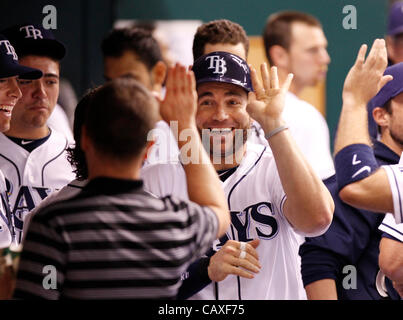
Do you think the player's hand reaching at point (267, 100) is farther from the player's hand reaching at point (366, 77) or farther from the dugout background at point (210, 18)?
the dugout background at point (210, 18)

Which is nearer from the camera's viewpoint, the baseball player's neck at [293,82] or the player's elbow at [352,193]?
the player's elbow at [352,193]

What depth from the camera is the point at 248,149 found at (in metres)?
2.41

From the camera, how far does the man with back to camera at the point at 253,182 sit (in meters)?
2.00

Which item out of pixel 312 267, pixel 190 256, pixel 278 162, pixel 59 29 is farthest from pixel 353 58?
pixel 190 256

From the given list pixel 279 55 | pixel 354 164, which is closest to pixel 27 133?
pixel 354 164

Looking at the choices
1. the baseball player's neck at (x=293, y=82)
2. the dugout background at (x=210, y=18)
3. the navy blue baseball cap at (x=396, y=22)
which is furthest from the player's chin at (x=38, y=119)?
the dugout background at (x=210, y=18)

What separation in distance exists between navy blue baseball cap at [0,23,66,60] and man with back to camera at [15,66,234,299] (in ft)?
4.80

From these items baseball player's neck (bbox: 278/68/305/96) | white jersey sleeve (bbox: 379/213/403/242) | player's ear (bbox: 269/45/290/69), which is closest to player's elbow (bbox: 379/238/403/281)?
white jersey sleeve (bbox: 379/213/403/242)

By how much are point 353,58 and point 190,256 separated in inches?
191

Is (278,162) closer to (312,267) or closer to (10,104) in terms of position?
(312,267)

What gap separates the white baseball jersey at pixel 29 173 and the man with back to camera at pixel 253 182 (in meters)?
0.67

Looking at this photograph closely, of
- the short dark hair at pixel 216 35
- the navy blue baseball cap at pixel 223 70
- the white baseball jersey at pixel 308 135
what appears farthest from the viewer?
the white baseball jersey at pixel 308 135

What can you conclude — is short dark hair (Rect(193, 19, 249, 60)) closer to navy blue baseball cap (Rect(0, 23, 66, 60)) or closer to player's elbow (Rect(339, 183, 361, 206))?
navy blue baseball cap (Rect(0, 23, 66, 60))
